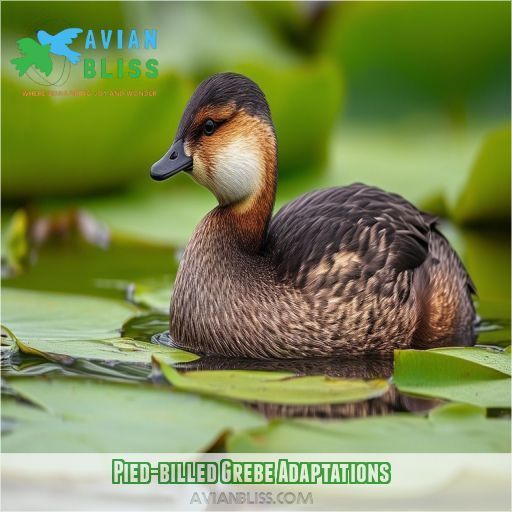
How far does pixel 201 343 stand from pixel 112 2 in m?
4.42

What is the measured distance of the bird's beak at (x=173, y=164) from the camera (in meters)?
6.00

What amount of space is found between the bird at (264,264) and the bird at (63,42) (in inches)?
124

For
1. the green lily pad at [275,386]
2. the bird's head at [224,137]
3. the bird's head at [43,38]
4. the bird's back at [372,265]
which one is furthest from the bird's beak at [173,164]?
the bird's head at [43,38]

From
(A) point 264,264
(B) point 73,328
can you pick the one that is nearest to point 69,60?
(B) point 73,328

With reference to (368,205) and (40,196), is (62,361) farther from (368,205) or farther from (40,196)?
(40,196)

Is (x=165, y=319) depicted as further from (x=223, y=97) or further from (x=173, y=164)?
(x=223, y=97)

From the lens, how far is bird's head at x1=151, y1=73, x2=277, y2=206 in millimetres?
6133

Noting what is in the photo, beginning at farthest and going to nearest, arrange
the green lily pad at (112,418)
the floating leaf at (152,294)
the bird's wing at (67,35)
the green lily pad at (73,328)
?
the bird's wing at (67,35) < the floating leaf at (152,294) < the green lily pad at (73,328) < the green lily pad at (112,418)

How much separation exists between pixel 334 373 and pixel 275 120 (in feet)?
13.8

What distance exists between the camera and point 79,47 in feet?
32.2

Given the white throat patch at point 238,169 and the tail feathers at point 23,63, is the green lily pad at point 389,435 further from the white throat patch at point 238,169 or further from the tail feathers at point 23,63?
the tail feathers at point 23,63

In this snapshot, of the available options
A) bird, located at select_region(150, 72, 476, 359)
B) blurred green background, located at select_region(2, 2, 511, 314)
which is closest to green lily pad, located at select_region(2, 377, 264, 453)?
bird, located at select_region(150, 72, 476, 359)

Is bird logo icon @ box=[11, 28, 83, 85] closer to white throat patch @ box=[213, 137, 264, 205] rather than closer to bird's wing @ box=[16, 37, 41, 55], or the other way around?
bird's wing @ box=[16, 37, 41, 55]

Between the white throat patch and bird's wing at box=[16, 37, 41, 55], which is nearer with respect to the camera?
the white throat patch
